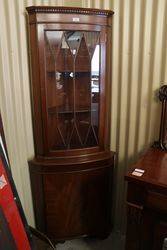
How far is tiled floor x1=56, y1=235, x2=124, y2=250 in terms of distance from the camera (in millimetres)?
1898

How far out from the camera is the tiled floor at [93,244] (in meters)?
1.90

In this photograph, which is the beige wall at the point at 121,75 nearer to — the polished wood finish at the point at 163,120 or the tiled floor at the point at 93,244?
the polished wood finish at the point at 163,120

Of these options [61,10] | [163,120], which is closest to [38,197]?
[163,120]

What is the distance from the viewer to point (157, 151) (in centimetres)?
164

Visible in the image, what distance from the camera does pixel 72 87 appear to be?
5.41 feet

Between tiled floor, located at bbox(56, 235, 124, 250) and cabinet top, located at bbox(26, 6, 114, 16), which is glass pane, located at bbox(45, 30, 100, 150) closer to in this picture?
cabinet top, located at bbox(26, 6, 114, 16)

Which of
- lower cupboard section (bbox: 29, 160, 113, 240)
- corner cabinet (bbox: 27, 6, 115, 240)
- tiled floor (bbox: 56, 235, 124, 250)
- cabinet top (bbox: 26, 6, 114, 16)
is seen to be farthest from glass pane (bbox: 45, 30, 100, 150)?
tiled floor (bbox: 56, 235, 124, 250)

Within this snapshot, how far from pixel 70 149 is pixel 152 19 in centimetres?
106

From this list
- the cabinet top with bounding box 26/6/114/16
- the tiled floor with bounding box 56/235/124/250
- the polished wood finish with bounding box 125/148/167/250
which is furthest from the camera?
the tiled floor with bounding box 56/235/124/250

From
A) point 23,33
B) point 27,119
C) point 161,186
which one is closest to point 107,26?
point 23,33

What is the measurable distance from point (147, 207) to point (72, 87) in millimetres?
908

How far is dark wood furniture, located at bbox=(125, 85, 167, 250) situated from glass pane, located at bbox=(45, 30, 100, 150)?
0.51 meters

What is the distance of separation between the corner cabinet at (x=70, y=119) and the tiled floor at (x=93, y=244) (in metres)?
0.12

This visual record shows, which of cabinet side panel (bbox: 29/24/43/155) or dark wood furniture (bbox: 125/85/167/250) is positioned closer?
dark wood furniture (bbox: 125/85/167/250)
